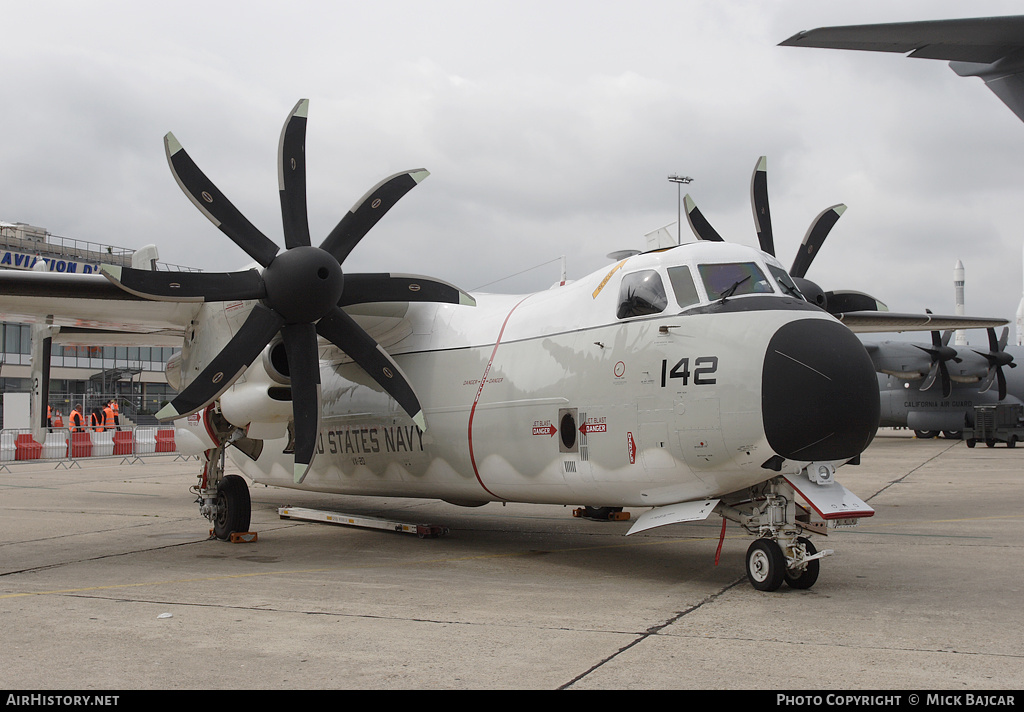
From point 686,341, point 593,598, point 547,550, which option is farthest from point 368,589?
point 686,341

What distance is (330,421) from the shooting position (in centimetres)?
1337

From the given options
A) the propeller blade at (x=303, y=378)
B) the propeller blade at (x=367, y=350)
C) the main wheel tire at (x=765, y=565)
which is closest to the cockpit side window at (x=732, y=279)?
the main wheel tire at (x=765, y=565)

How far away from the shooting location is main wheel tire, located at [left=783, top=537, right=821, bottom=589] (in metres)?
8.14

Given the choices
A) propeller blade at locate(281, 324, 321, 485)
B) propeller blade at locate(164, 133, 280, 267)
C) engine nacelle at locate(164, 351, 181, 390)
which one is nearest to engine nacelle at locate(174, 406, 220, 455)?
engine nacelle at locate(164, 351, 181, 390)

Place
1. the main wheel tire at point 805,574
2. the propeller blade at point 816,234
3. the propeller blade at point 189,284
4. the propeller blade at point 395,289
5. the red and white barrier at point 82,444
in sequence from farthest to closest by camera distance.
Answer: the red and white barrier at point 82,444, the propeller blade at point 816,234, the propeller blade at point 395,289, the propeller blade at point 189,284, the main wheel tire at point 805,574

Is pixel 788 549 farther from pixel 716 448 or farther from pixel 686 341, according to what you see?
pixel 686 341

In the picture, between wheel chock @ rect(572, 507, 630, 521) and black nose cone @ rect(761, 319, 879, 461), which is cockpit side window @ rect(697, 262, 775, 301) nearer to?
black nose cone @ rect(761, 319, 879, 461)

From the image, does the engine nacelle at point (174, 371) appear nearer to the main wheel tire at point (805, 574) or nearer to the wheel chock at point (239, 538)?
the wheel chock at point (239, 538)

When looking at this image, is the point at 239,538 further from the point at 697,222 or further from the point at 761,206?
the point at 761,206

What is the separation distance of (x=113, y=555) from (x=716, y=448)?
7902mm

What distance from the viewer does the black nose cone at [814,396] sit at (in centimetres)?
767

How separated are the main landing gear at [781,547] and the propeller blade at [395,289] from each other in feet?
15.5

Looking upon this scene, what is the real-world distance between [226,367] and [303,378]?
0.93 meters

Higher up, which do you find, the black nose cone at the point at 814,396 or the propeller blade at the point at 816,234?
the propeller blade at the point at 816,234
